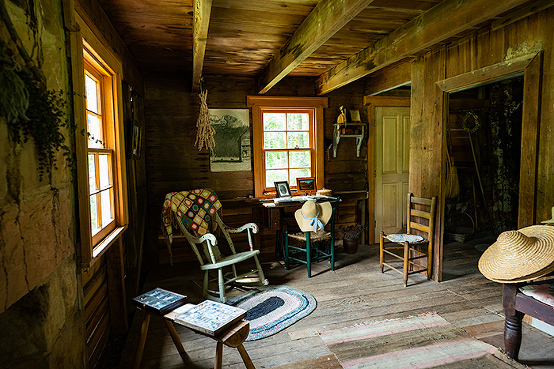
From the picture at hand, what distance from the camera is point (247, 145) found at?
4742 millimetres

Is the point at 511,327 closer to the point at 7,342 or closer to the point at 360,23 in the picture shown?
the point at 360,23

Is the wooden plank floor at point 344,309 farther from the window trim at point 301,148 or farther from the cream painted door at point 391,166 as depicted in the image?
the window trim at point 301,148

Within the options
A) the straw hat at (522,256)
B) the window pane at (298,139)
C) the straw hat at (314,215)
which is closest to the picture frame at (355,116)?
the window pane at (298,139)

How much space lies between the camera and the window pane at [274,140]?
4891 mm

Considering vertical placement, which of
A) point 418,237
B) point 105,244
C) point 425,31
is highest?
point 425,31

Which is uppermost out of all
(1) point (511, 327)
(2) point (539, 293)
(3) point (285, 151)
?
(3) point (285, 151)

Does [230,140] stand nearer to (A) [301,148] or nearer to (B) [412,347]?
(A) [301,148]

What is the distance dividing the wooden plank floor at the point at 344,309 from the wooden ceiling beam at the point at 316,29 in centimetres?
231

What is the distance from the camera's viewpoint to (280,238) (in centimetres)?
468

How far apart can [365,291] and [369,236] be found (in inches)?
75.7

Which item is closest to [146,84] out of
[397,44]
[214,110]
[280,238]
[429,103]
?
[214,110]

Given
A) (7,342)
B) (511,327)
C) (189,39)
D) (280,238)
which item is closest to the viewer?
(7,342)

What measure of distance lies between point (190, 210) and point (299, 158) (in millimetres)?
1929

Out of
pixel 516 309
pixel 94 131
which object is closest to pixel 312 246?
pixel 516 309
